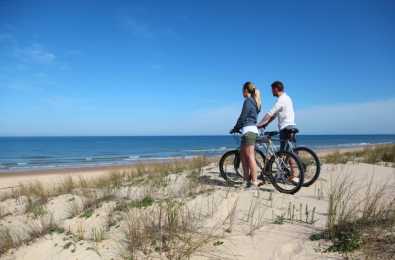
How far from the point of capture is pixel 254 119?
562 cm

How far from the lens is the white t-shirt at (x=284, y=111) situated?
5.64 metres

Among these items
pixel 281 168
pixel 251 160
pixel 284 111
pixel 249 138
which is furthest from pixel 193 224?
pixel 284 111

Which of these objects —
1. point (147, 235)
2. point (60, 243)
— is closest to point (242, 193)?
point (147, 235)

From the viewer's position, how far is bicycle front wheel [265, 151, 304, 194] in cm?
549

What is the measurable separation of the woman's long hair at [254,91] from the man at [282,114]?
11.0 inches

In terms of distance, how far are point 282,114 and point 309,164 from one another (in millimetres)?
2753

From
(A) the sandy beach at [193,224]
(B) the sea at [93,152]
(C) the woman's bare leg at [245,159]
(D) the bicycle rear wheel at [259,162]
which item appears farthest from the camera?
(B) the sea at [93,152]

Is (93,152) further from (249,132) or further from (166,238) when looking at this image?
(166,238)

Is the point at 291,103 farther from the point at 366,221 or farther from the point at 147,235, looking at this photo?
the point at 147,235

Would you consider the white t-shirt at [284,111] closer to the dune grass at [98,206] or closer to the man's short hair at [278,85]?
the man's short hair at [278,85]

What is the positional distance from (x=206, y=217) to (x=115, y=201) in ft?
6.90

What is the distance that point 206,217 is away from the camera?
13.6ft

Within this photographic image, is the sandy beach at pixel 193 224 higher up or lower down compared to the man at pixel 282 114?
lower down

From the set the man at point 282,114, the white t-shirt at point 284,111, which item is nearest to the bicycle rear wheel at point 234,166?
the man at point 282,114
